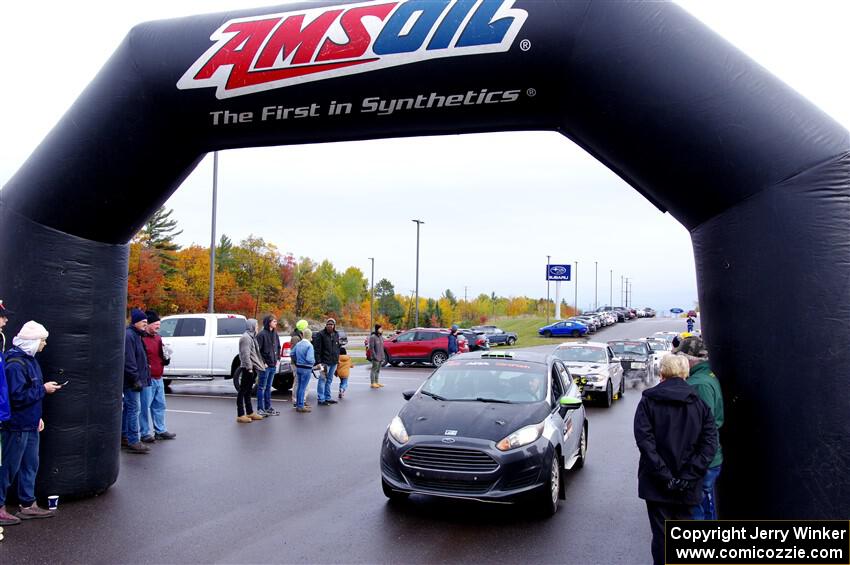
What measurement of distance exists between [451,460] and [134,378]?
5.13m

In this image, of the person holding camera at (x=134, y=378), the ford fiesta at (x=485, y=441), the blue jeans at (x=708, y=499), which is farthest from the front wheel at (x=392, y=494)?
the person holding camera at (x=134, y=378)

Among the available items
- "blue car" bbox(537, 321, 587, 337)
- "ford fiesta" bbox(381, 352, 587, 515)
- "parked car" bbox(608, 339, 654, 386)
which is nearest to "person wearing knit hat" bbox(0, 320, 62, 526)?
"ford fiesta" bbox(381, 352, 587, 515)

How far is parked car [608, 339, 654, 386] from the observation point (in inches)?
790

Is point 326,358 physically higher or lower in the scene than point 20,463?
higher

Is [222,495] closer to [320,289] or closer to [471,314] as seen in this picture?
[320,289]

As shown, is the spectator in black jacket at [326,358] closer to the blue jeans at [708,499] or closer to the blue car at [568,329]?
the blue jeans at [708,499]

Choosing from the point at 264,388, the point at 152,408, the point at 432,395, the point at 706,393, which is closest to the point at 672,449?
the point at 706,393

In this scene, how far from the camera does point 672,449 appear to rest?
4.34 metres

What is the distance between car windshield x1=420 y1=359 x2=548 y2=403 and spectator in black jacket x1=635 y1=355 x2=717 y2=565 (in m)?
2.76

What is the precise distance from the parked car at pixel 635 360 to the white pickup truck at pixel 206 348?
1072 cm

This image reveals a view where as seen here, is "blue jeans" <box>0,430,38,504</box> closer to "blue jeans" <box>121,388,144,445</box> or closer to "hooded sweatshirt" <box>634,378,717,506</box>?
"blue jeans" <box>121,388,144,445</box>

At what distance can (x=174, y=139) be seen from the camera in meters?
6.12

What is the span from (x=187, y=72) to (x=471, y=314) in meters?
140

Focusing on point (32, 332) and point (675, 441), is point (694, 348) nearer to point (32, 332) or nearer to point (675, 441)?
point (675, 441)
